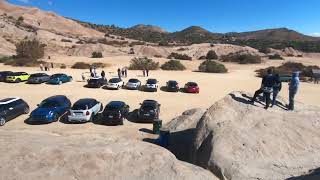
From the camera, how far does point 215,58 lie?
8488cm

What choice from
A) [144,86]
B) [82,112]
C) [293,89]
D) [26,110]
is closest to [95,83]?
[144,86]

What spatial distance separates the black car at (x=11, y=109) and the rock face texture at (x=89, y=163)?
39.7ft

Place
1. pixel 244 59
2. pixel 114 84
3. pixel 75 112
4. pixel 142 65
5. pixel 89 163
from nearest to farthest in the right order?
pixel 89 163 < pixel 75 112 < pixel 114 84 < pixel 142 65 < pixel 244 59

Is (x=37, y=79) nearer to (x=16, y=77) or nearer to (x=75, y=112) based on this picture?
(x=16, y=77)

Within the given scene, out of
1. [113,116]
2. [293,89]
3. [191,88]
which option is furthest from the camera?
[191,88]

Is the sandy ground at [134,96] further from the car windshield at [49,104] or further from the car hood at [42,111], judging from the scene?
the car windshield at [49,104]

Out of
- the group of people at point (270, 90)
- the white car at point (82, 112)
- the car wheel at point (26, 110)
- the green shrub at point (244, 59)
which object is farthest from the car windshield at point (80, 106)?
the green shrub at point (244, 59)

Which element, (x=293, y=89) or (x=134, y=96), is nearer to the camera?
(x=293, y=89)

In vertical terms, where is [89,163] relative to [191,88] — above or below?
above

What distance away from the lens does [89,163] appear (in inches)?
506

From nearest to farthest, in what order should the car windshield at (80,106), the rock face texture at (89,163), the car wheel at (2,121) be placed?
1. the rock face texture at (89,163)
2. the car wheel at (2,121)
3. the car windshield at (80,106)

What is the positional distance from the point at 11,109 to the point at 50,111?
2775 mm

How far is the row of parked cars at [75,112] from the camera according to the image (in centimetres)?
2547

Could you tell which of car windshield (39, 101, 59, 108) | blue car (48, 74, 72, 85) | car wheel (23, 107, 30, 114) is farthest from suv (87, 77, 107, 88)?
car windshield (39, 101, 59, 108)
